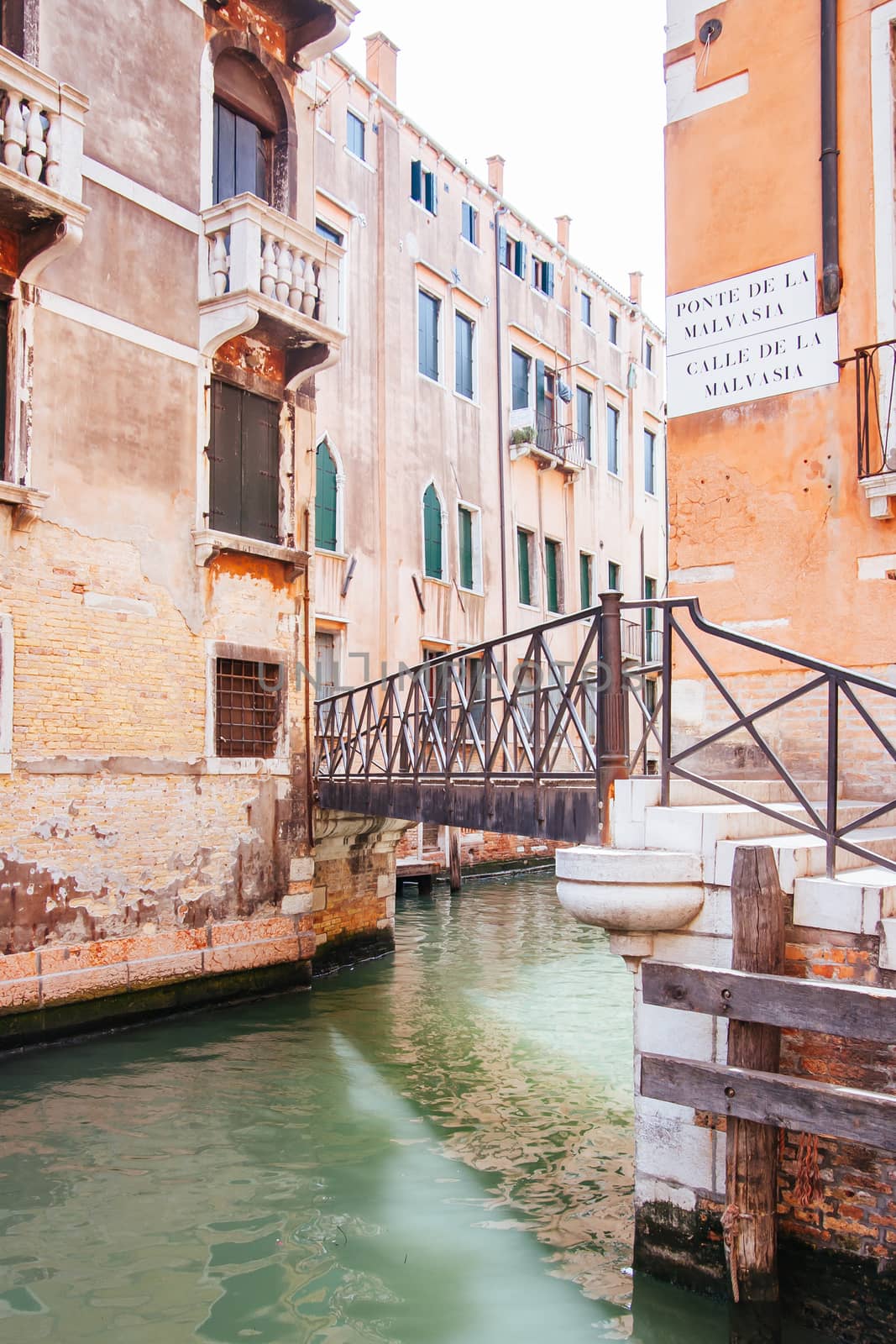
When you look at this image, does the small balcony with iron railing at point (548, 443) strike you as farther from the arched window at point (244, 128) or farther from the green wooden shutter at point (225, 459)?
the green wooden shutter at point (225, 459)

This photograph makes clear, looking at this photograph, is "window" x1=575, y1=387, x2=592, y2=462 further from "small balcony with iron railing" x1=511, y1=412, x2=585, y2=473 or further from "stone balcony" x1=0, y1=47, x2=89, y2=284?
"stone balcony" x1=0, y1=47, x2=89, y2=284

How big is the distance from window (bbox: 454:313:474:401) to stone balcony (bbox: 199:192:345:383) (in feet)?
26.5

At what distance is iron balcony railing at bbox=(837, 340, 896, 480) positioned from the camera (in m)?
6.06

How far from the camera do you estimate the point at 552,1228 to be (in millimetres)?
5195

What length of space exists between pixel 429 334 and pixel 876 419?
13051 mm

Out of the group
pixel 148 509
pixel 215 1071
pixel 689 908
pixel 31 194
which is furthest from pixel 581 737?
pixel 31 194

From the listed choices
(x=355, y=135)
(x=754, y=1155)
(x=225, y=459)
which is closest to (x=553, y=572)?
(x=355, y=135)

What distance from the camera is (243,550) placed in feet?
33.1

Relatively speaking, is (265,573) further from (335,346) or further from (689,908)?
(689,908)

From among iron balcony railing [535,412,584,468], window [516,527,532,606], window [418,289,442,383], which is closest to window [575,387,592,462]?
iron balcony railing [535,412,584,468]

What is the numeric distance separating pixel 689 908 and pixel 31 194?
6765 mm

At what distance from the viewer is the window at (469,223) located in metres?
19.2

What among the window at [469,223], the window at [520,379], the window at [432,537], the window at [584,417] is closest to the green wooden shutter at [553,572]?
the window at [584,417]

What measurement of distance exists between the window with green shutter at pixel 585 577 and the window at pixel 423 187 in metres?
7.63
